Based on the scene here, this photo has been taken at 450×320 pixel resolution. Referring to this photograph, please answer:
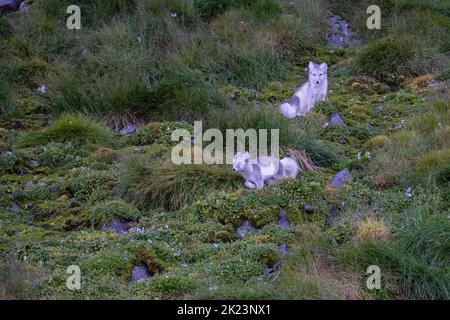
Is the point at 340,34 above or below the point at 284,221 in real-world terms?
above

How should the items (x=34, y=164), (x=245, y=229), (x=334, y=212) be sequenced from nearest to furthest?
(x=245, y=229) < (x=334, y=212) < (x=34, y=164)

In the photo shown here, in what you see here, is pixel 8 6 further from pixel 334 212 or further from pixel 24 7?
pixel 334 212

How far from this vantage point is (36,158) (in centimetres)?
1159

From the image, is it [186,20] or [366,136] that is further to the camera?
[186,20]

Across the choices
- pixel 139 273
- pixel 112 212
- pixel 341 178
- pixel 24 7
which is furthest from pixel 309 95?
pixel 24 7

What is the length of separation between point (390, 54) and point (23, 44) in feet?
23.8

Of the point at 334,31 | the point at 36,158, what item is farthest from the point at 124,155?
the point at 334,31

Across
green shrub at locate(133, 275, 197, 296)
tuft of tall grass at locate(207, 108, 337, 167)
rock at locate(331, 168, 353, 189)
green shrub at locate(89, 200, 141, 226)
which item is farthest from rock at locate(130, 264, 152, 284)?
tuft of tall grass at locate(207, 108, 337, 167)

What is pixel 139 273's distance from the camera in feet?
25.9

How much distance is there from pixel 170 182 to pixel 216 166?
0.80m

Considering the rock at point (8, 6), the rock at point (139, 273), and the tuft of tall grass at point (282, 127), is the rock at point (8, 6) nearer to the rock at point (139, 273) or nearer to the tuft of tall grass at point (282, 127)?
the tuft of tall grass at point (282, 127)

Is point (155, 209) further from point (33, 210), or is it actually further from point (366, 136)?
point (366, 136)

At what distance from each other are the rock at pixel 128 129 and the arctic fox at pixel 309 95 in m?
2.53

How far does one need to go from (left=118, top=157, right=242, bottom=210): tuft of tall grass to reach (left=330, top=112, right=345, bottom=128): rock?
2865 mm
